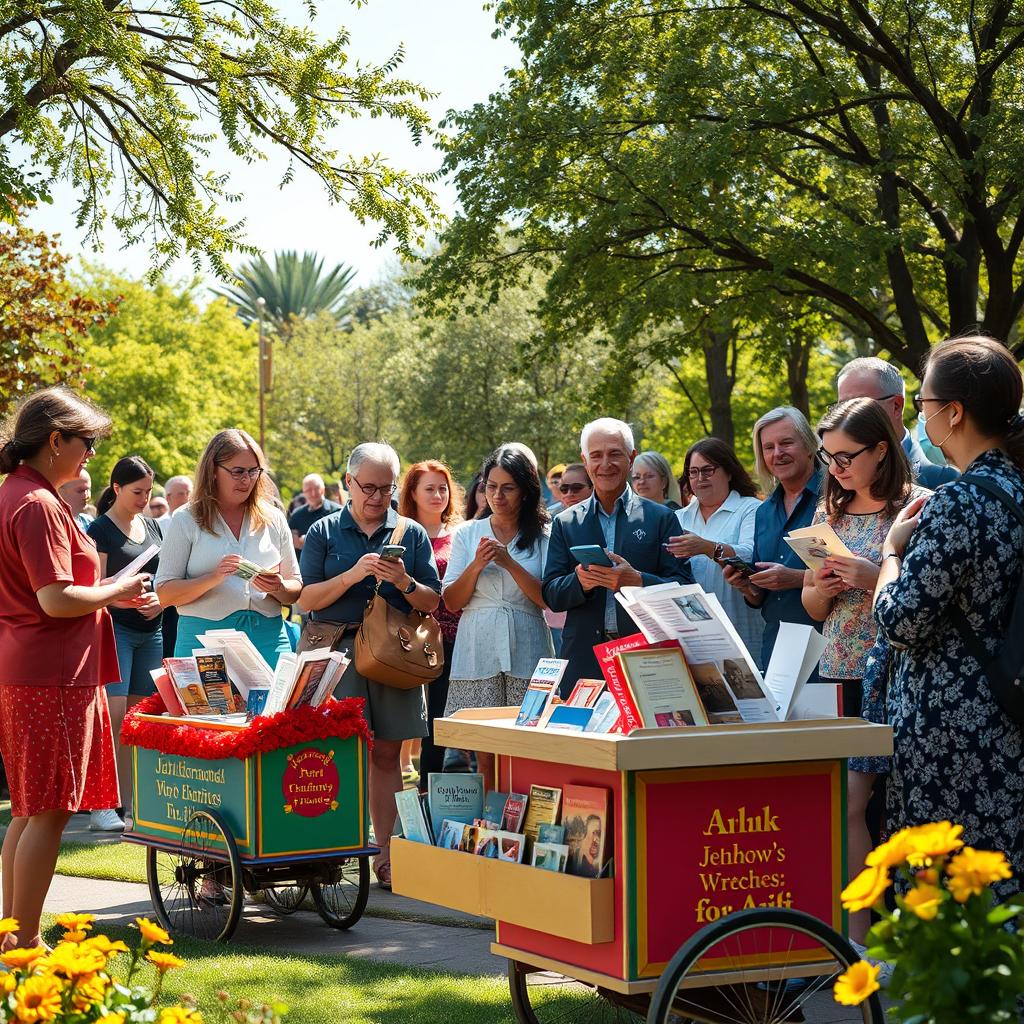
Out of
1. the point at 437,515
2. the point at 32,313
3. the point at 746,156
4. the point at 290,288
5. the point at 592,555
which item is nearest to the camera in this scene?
the point at 592,555

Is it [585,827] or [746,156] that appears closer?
[585,827]

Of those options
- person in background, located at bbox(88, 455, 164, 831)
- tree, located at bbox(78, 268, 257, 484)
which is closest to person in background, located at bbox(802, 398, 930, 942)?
person in background, located at bbox(88, 455, 164, 831)

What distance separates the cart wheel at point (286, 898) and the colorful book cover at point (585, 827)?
3285mm

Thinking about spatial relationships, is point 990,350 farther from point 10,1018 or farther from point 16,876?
point 16,876

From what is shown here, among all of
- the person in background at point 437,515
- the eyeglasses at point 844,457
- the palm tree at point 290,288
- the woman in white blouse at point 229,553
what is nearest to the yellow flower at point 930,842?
A: the eyeglasses at point 844,457

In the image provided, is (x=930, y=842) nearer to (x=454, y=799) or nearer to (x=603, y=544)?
(x=454, y=799)

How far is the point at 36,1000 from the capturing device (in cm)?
272

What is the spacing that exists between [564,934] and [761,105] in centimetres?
1424

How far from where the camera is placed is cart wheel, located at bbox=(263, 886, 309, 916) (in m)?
7.04

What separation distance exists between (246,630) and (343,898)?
4.78 feet

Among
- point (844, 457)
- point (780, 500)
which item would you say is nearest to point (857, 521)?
point (844, 457)

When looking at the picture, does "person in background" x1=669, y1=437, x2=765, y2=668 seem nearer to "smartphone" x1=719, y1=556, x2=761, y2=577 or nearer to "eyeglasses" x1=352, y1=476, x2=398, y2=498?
"smartphone" x1=719, y1=556, x2=761, y2=577

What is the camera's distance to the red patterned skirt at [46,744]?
5477 mm

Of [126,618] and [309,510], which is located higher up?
[309,510]
